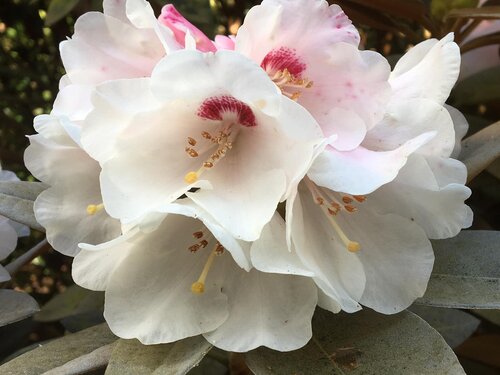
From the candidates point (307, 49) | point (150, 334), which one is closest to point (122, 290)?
point (150, 334)

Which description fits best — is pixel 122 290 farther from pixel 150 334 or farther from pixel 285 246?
pixel 285 246

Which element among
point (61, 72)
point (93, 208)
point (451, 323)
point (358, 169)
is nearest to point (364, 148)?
point (358, 169)

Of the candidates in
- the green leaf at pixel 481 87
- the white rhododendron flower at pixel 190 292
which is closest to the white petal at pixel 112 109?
the white rhododendron flower at pixel 190 292

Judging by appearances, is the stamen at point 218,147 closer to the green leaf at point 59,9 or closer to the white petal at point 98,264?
the white petal at point 98,264

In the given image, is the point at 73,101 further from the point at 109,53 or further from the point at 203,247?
the point at 203,247

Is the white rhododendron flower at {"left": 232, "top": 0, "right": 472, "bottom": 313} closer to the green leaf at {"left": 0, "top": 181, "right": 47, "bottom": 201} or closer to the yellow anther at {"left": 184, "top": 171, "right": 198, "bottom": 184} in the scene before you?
the yellow anther at {"left": 184, "top": 171, "right": 198, "bottom": 184}

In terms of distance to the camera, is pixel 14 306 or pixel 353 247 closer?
pixel 353 247

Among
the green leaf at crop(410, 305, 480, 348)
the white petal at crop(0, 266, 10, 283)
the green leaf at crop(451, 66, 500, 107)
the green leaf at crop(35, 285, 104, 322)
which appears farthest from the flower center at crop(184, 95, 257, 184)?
the green leaf at crop(451, 66, 500, 107)
